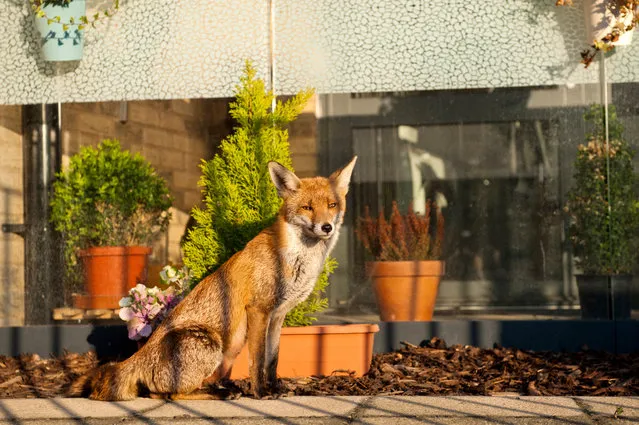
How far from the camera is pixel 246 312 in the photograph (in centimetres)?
454

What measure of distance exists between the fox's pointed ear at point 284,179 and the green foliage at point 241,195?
815 millimetres

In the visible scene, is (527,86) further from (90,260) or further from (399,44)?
(90,260)

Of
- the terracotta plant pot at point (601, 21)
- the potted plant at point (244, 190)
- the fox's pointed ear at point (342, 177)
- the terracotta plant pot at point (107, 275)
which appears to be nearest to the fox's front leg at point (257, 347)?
the fox's pointed ear at point (342, 177)

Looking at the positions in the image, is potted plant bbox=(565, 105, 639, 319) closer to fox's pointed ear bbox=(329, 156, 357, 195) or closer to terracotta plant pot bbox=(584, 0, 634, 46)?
terracotta plant pot bbox=(584, 0, 634, 46)

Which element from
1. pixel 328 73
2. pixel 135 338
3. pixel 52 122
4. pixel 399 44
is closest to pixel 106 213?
pixel 52 122

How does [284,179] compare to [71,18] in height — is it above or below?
below

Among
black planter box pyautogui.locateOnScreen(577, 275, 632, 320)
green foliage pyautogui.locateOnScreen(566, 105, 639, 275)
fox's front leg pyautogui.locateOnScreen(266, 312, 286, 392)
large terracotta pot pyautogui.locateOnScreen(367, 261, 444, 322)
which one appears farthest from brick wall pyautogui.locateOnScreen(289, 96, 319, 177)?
black planter box pyautogui.locateOnScreen(577, 275, 632, 320)

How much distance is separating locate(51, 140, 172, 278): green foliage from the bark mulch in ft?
2.93

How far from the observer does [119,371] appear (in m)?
4.32

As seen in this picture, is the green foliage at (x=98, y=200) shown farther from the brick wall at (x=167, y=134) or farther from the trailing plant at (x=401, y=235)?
the trailing plant at (x=401, y=235)

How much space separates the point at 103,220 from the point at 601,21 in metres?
3.77

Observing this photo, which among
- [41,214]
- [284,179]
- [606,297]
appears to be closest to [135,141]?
[41,214]

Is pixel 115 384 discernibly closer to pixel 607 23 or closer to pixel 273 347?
pixel 273 347

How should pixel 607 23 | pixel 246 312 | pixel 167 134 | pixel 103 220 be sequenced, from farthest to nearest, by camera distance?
pixel 167 134 → pixel 103 220 → pixel 607 23 → pixel 246 312
